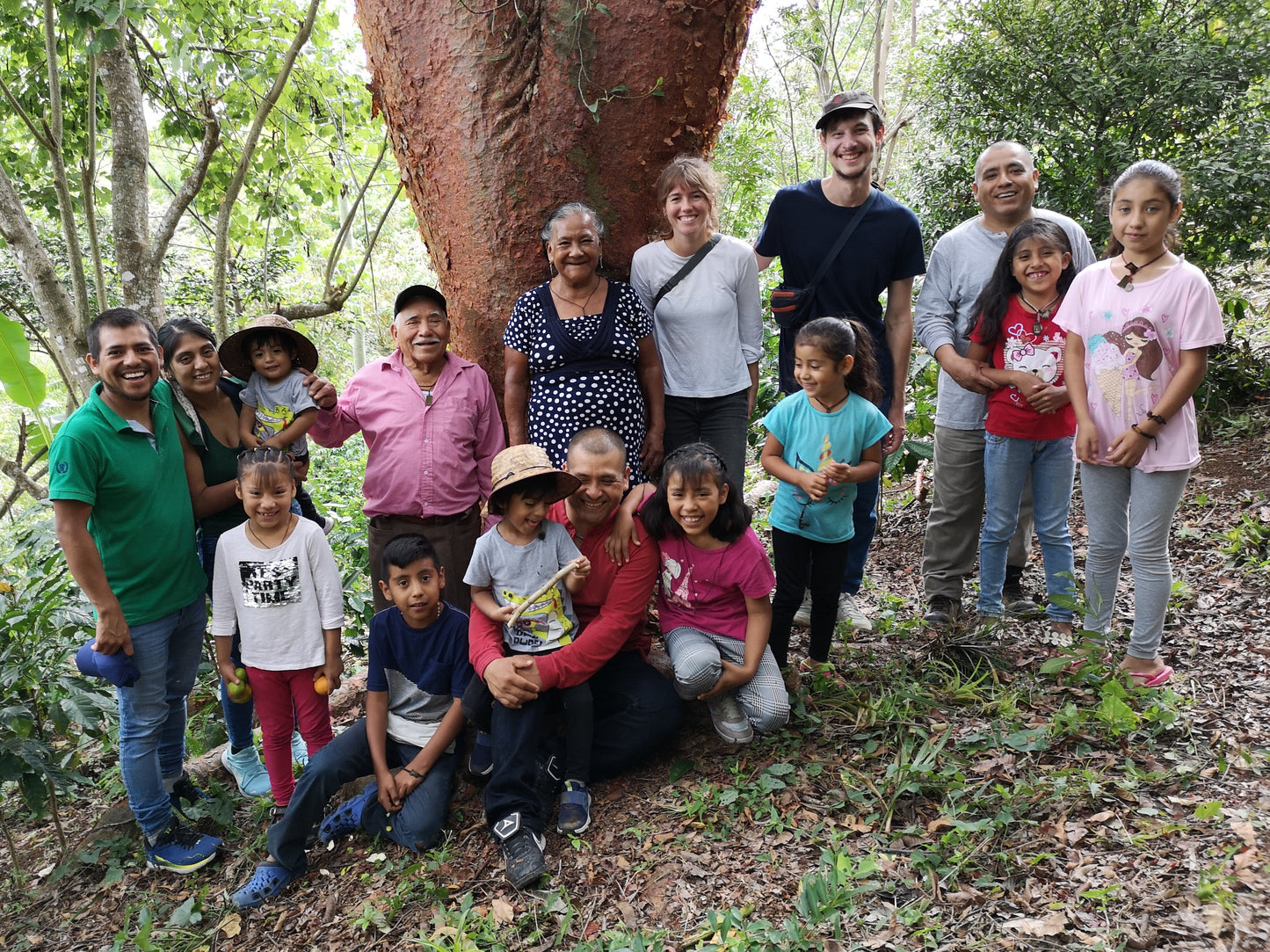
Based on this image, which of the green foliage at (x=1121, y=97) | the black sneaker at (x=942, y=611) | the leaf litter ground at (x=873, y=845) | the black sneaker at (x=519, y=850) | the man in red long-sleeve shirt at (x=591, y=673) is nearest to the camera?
the leaf litter ground at (x=873, y=845)

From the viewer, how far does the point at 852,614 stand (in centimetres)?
426

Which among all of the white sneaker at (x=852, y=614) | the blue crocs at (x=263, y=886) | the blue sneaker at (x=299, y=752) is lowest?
the blue crocs at (x=263, y=886)

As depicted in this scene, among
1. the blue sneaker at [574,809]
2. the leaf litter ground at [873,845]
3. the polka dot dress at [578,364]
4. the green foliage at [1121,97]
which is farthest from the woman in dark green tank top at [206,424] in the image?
the green foliage at [1121,97]

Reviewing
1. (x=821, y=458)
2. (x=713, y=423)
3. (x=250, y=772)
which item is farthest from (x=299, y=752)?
(x=821, y=458)

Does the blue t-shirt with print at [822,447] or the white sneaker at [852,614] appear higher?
the blue t-shirt with print at [822,447]

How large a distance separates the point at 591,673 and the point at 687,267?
69.4 inches

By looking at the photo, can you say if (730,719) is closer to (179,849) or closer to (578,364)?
(578,364)

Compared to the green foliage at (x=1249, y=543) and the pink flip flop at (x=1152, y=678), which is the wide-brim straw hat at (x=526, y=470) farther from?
the green foliage at (x=1249, y=543)

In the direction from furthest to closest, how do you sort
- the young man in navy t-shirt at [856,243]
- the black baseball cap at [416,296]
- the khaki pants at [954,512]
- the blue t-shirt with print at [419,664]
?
1. the khaki pants at [954,512]
2. the young man in navy t-shirt at [856,243]
3. the black baseball cap at [416,296]
4. the blue t-shirt with print at [419,664]

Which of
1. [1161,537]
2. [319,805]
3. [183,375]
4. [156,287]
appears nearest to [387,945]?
[319,805]

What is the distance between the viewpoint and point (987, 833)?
264cm

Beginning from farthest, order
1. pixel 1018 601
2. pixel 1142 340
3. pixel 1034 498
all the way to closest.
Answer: pixel 1018 601 → pixel 1034 498 → pixel 1142 340

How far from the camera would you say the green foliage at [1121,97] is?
5.71m

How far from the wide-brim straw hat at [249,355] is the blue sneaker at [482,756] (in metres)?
1.74
